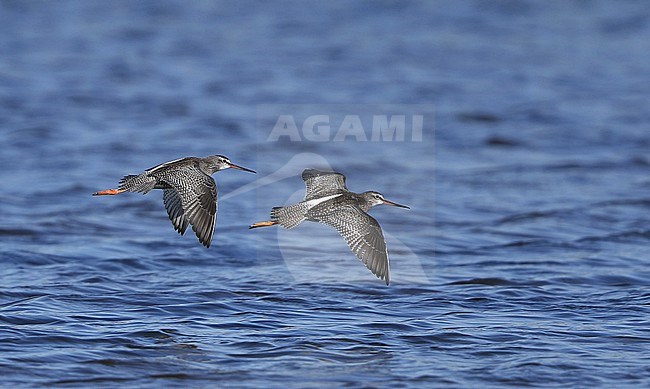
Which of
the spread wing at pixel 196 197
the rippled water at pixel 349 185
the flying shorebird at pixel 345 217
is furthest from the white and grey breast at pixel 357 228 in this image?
the spread wing at pixel 196 197

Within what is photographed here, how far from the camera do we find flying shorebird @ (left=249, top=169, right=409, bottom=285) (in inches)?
354

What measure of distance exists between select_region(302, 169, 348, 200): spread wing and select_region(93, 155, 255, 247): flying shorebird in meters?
1.01

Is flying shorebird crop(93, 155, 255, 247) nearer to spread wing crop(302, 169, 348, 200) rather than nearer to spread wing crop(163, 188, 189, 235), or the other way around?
spread wing crop(163, 188, 189, 235)

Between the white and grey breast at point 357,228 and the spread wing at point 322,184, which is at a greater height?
the spread wing at point 322,184

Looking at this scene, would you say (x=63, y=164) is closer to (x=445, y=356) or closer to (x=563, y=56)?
(x=445, y=356)

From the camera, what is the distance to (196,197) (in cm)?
927

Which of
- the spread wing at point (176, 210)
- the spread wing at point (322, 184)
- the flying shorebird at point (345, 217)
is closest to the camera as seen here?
the flying shorebird at point (345, 217)

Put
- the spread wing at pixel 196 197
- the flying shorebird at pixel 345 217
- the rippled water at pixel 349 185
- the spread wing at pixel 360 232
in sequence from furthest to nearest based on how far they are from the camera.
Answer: the spread wing at pixel 196 197 < the flying shorebird at pixel 345 217 < the spread wing at pixel 360 232 < the rippled water at pixel 349 185

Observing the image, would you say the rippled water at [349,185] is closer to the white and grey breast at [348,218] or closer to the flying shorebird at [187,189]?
the white and grey breast at [348,218]

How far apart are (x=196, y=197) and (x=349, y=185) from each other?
5.81 metres

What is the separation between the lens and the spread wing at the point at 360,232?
889 centimetres

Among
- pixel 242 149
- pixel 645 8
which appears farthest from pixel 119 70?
pixel 645 8

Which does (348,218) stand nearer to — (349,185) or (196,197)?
(196,197)

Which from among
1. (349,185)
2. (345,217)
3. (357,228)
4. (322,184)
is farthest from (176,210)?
(349,185)
